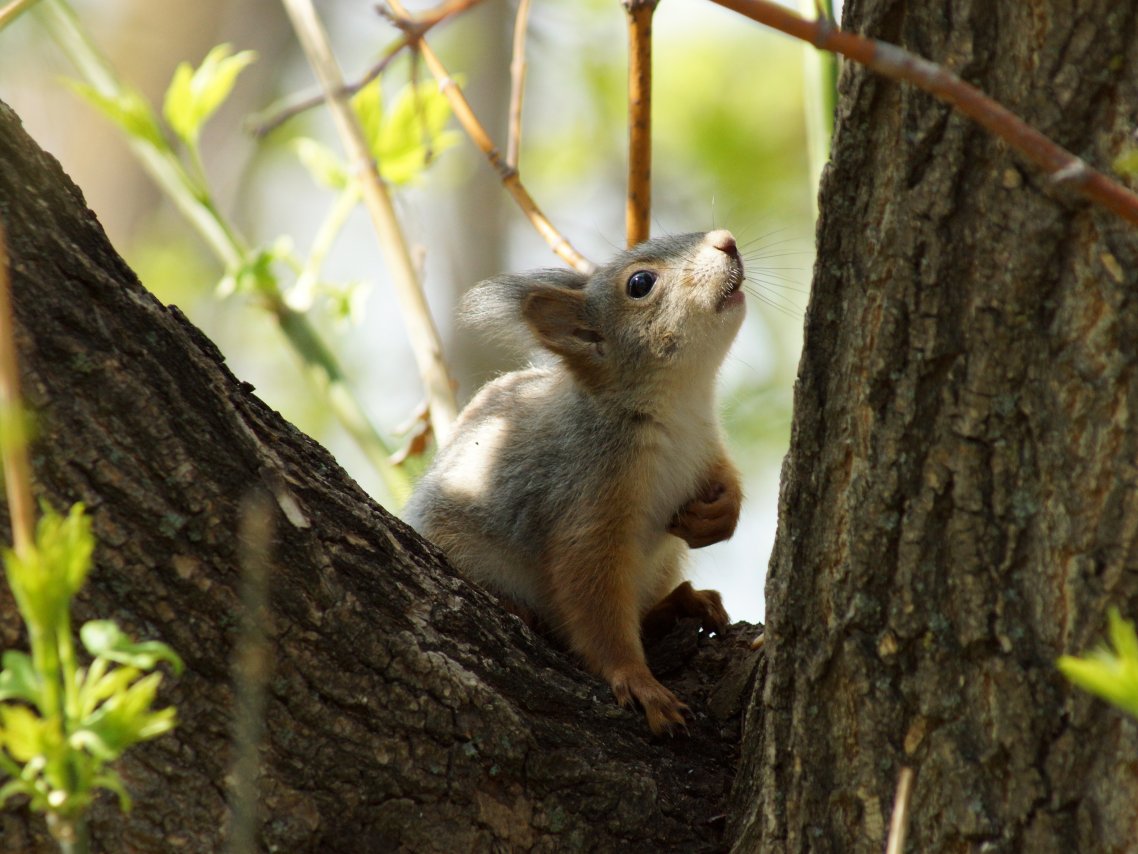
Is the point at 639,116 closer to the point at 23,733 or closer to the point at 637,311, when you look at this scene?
the point at 637,311

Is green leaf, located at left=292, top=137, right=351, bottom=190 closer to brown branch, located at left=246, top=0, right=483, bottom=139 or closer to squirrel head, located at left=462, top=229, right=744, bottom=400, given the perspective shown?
squirrel head, located at left=462, top=229, right=744, bottom=400

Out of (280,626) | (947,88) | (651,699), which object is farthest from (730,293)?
(947,88)

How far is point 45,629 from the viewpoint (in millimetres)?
1644

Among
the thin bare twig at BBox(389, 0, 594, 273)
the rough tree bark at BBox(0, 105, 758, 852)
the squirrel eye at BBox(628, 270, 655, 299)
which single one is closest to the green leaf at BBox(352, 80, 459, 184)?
the thin bare twig at BBox(389, 0, 594, 273)

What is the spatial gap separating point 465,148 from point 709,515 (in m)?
8.05

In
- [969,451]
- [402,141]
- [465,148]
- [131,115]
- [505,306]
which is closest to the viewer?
[969,451]

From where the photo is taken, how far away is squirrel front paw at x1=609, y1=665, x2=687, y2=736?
3826 mm

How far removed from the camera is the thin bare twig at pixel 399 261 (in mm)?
5496

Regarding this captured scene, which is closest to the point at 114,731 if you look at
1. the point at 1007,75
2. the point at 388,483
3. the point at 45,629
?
the point at 45,629

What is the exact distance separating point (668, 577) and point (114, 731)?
4067mm

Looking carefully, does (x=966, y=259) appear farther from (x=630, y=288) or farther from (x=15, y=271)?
(x=630, y=288)

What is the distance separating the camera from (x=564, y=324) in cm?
569

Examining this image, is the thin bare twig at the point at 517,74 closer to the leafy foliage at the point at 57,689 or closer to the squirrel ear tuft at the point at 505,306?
the squirrel ear tuft at the point at 505,306

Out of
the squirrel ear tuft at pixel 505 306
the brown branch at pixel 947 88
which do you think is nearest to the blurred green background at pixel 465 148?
the squirrel ear tuft at pixel 505 306
